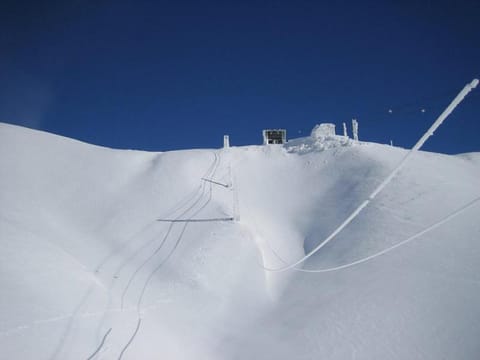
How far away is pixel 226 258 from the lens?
1270 cm

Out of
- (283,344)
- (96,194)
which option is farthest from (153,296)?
(96,194)

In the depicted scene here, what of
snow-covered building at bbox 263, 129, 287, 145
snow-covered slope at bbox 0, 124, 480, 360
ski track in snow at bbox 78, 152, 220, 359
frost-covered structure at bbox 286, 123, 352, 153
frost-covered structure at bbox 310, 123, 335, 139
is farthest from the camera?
snow-covered building at bbox 263, 129, 287, 145

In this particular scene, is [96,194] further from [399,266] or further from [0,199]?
[399,266]

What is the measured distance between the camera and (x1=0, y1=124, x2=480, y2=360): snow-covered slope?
26.2 ft

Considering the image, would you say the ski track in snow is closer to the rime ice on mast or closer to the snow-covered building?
the snow-covered building

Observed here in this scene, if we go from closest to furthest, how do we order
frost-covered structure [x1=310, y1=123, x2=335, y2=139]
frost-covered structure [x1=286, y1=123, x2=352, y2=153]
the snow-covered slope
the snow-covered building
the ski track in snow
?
the snow-covered slope → the ski track in snow → frost-covered structure [x1=286, y1=123, x2=352, y2=153] → frost-covered structure [x1=310, y1=123, x2=335, y2=139] → the snow-covered building

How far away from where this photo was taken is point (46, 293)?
8.20 meters

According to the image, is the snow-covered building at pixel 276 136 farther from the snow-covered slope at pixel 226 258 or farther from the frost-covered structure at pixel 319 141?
the snow-covered slope at pixel 226 258

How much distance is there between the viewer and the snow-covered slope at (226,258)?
799 centimetres

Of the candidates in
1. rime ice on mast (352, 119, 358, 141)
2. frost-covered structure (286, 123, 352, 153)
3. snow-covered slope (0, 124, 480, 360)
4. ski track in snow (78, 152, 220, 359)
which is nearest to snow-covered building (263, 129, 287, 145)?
frost-covered structure (286, 123, 352, 153)

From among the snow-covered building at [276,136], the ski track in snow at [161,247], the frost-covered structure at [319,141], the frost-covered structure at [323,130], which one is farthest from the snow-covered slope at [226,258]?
the snow-covered building at [276,136]

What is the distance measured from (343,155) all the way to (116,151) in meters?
17.4

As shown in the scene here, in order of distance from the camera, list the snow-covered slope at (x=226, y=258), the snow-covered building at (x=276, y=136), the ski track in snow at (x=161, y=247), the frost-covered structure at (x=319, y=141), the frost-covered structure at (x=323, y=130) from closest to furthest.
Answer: the snow-covered slope at (x=226, y=258) → the ski track in snow at (x=161, y=247) → the frost-covered structure at (x=319, y=141) → the frost-covered structure at (x=323, y=130) → the snow-covered building at (x=276, y=136)

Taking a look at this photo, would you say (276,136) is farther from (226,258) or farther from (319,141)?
(226,258)
